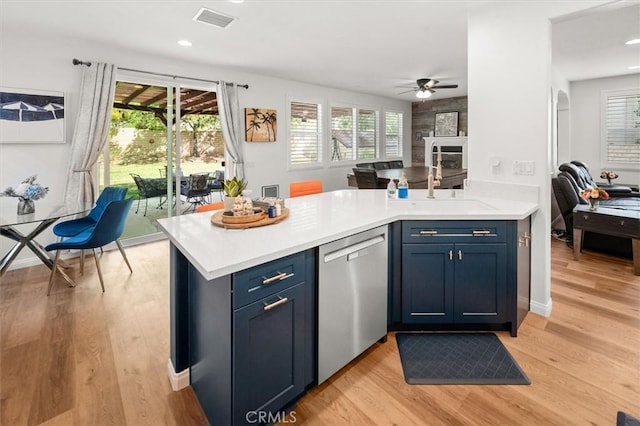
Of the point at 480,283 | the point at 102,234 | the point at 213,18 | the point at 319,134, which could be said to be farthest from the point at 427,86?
the point at 102,234

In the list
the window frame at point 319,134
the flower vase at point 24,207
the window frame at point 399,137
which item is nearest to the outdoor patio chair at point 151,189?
the flower vase at point 24,207

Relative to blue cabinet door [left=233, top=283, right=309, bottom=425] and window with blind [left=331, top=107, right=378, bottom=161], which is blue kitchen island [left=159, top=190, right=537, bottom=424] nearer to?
blue cabinet door [left=233, top=283, right=309, bottom=425]

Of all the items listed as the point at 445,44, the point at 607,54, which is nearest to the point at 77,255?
the point at 445,44

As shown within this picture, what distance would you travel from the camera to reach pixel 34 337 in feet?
7.98

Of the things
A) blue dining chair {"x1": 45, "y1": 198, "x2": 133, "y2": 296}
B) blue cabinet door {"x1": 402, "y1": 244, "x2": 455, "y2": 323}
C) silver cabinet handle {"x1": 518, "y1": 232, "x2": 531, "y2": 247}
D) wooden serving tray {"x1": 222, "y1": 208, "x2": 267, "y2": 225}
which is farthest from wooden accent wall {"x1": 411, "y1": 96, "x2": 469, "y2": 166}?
wooden serving tray {"x1": 222, "y1": 208, "x2": 267, "y2": 225}

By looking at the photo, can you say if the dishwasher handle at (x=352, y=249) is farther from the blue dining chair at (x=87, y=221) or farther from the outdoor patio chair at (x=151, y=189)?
the outdoor patio chair at (x=151, y=189)

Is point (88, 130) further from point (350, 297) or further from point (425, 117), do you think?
point (425, 117)

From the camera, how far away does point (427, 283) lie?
2365 mm

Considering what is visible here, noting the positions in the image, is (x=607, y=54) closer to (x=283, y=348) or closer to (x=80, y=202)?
(x=283, y=348)

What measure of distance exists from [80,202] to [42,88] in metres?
1.31

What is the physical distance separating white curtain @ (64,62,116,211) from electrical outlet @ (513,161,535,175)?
14.7 ft

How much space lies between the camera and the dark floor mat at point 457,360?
6.45 ft

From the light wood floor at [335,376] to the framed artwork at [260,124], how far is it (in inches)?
130

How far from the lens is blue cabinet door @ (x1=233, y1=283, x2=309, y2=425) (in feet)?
4.72
